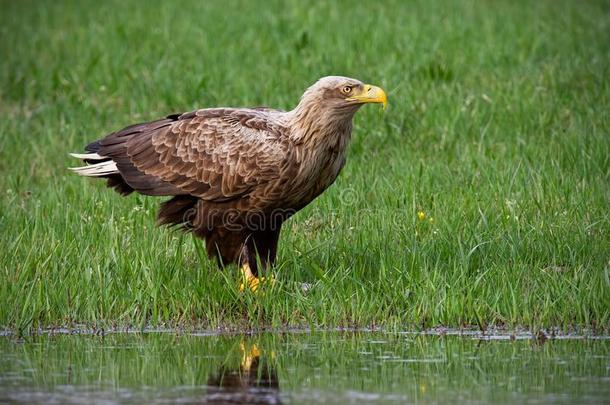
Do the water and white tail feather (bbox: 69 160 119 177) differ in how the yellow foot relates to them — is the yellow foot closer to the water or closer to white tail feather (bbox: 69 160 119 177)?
the water

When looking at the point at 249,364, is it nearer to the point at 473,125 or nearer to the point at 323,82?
the point at 323,82

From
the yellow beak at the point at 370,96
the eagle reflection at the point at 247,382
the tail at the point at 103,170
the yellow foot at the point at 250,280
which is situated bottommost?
the eagle reflection at the point at 247,382

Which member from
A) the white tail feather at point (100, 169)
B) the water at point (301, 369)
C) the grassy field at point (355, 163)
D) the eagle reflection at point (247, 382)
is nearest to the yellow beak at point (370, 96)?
the grassy field at point (355, 163)

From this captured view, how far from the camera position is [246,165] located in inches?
328

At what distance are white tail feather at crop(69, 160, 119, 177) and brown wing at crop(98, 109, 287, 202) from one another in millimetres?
72

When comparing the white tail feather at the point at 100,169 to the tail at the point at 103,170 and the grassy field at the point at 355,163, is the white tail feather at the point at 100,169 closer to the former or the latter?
the tail at the point at 103,170

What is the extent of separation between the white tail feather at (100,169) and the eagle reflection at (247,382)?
2785 mm

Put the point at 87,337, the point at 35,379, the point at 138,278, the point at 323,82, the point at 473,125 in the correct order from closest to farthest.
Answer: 1. the point at 35,379
2. the point at 87,337
3. the point at 138,278
4. the point at 323,82
5. the point at 473,125

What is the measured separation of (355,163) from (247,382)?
17.4ft

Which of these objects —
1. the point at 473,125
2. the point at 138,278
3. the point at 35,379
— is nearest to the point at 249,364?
the point at 35,379

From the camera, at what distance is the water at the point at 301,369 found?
18.9ft

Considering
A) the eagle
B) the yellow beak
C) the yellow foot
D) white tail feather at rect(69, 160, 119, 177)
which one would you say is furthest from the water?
white tail feather at rect(69, 160, 119, 177)

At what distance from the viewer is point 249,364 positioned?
21.4 feet

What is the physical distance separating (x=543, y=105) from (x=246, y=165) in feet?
15.8
